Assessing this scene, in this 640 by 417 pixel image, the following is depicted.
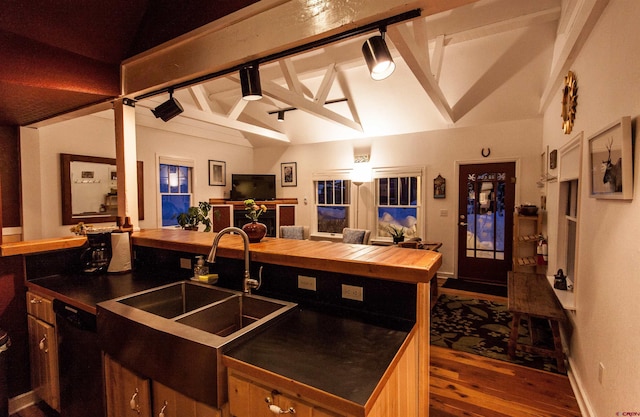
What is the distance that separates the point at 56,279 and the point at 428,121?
208 inches

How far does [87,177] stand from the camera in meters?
4.25

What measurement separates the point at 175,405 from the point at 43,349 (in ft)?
4.65

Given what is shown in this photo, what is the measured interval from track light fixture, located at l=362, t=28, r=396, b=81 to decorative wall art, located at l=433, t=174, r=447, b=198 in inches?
166

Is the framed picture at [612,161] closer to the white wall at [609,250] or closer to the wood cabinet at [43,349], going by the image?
the white wall at [609,250]

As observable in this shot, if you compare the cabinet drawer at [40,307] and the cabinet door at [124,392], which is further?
the cabinet drawer at [40,307]

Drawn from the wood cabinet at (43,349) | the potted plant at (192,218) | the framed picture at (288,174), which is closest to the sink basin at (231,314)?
the wood cabinet at (43,349)

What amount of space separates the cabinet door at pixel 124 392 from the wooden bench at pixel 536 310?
2676 mm

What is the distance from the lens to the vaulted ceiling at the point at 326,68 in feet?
6.22

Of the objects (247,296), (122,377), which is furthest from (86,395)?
(247,296)

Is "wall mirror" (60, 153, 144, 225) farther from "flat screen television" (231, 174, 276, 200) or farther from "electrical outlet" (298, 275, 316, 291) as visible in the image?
"electrical outlet" (298, 275, 316, 291)

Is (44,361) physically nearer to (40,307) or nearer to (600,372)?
(40,307)

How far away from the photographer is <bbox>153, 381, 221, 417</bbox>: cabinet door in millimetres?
1113

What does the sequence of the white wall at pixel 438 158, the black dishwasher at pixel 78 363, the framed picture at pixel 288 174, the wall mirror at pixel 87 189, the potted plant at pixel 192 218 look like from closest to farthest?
the black dishwasher at pixel 78 363 < the wall mirror at pixel 87 189 < the white wall at pixel 438 158 < the potted plant at pixel 192 218 < the framed picture at pixel 288 174

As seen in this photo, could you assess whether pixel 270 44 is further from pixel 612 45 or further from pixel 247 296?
pixel 612 45
